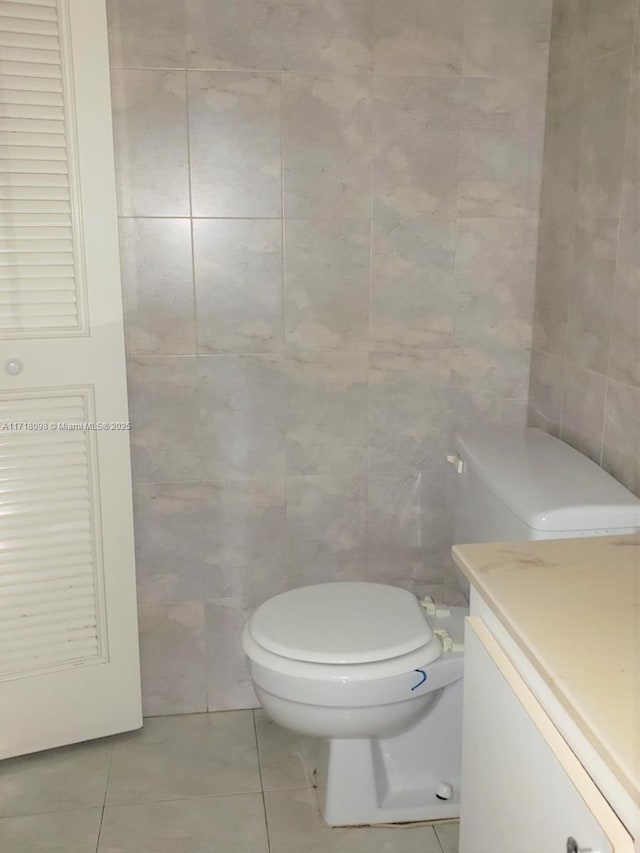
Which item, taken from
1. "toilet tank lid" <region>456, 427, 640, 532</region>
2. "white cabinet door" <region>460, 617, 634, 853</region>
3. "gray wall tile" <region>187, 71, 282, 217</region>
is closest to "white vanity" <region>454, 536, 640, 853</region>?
"white cabinet door" <region>460, 617, 634, 853</region>

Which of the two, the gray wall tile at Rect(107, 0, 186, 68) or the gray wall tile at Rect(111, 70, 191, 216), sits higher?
the gray wall tile at Rect(107, 0, 186, 68)

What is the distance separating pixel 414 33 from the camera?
206cm

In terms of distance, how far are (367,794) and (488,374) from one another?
3.59 ft

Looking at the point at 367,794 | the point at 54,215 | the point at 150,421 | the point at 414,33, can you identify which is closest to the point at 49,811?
the point at 367,794

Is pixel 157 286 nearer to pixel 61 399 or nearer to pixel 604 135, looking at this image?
pixel 61 399

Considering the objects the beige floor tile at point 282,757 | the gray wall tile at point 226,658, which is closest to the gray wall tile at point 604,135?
the gray wall tile at point 226,658

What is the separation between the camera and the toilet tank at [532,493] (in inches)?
60.6

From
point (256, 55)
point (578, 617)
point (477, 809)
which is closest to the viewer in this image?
point (578, 617)

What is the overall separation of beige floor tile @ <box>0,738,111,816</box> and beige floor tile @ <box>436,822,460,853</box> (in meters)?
0.79

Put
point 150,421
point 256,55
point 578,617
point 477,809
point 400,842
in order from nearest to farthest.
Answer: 1. point 578,617
2. point 477,809
3. point 400,842
4. point 256,55
5. point 150,421

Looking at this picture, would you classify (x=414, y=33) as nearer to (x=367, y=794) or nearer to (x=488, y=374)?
(x=488, y=374)

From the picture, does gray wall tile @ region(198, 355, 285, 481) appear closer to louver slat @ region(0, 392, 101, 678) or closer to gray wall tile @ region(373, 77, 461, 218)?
louver slat @ region(0, 392, 101, 678)

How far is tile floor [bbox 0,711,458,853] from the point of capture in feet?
6.07

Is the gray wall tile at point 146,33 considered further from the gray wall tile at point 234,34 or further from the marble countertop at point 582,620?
the marble countertop at point 582,620
